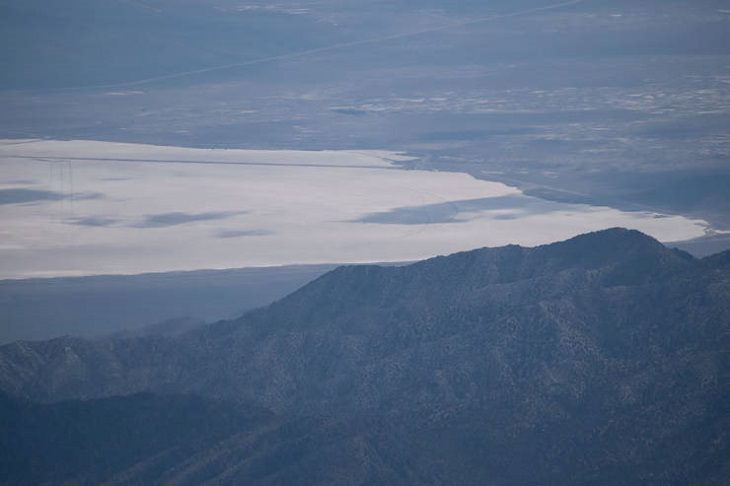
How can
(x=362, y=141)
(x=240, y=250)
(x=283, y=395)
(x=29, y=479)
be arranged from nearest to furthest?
(x=29, y=479) → (x=283, y=395) → (x=240, y=250) → (x=362, y=141)

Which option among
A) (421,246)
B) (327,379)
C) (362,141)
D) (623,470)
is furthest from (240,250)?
(362,141)

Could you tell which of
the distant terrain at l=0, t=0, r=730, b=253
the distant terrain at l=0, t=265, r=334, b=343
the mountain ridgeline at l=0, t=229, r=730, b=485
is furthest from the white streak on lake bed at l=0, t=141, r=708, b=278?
the mountain ridgeline at l=0, t=229, r=730, b=485

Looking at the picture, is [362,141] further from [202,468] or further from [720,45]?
[202,468]

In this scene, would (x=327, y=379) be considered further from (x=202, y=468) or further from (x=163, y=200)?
(x=163, y=200)

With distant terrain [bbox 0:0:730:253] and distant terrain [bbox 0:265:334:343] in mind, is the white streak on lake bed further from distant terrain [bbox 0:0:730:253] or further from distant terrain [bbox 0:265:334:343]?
distant terrain [bbox 0:0:730:253]

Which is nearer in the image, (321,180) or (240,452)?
(240,452)

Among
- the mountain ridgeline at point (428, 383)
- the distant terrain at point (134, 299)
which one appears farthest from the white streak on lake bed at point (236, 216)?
the mountain ridgeline at point (428, 383)

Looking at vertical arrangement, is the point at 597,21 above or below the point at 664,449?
above

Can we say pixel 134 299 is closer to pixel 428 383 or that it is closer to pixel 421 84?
pixel 428 383

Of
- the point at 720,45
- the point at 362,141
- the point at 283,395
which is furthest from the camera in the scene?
the point at 720,45
